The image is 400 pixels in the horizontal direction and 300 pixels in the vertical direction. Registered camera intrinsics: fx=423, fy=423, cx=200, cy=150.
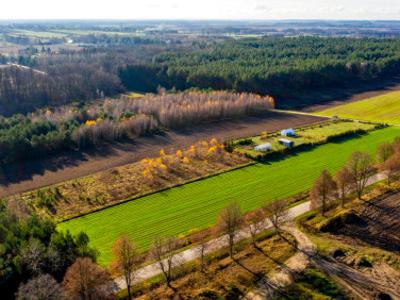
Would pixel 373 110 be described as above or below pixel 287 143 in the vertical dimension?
below

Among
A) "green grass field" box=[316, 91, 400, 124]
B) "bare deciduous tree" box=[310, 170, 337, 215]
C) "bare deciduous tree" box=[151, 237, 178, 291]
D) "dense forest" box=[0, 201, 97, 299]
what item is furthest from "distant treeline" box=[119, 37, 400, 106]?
"dense forest" box=[0, 201, 97, 299]

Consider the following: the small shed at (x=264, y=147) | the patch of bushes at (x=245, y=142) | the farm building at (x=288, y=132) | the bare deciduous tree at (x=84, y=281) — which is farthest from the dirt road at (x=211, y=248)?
the farm building at (x=288, y=132)

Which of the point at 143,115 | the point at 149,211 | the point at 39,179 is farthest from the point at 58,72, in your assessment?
the point at 149,211

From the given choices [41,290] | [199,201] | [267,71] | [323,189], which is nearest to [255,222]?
[323,189]

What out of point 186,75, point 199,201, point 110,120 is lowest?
point 199,201

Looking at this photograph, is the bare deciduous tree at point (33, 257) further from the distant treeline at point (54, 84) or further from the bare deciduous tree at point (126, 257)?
the distant treeline at point (54, 84)

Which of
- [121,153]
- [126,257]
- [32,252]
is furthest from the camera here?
[121,153]

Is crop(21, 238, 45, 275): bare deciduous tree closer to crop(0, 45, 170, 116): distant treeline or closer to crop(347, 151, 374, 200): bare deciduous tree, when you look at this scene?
crop(347, 151, 374, 200): bare deciduous tree

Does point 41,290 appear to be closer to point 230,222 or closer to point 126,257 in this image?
point 126,257
